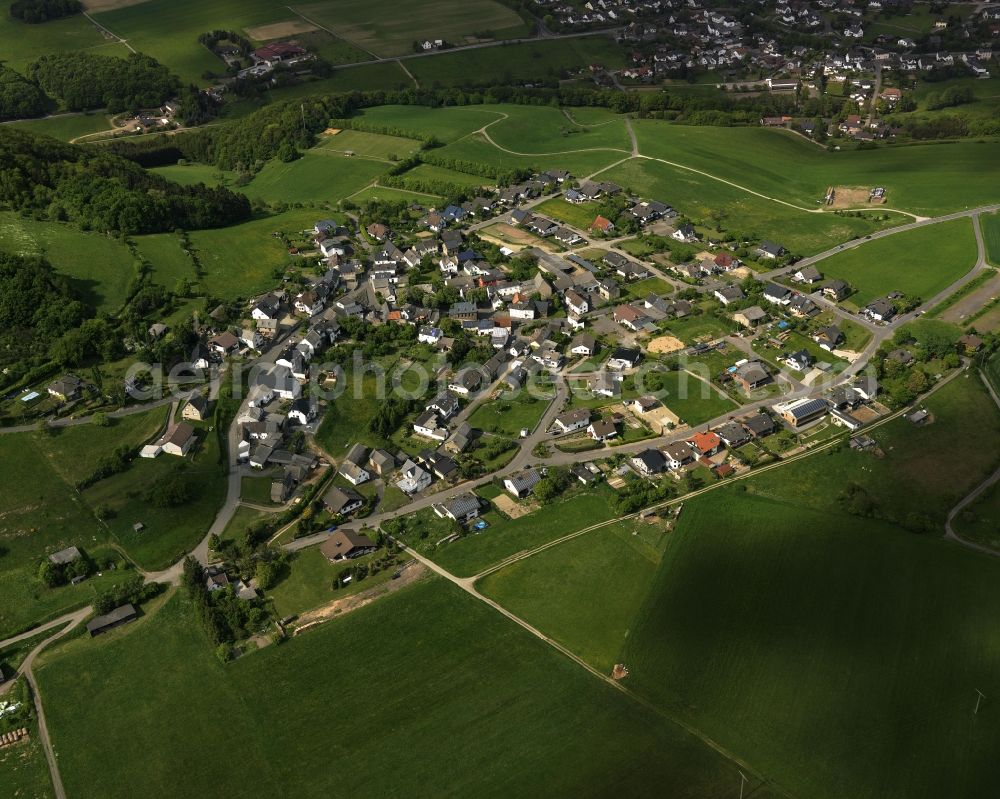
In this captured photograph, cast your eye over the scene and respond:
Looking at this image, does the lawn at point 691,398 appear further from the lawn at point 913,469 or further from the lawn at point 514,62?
the lawn at point 514,62

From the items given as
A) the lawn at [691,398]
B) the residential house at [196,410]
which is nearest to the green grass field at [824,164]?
the lawn at [691,398]

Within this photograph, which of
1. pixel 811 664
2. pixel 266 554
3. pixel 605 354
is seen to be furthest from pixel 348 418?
pixel 811 664

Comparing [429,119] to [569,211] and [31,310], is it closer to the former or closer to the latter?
[569,211]

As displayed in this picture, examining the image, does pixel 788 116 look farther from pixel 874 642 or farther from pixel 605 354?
pixel 874 642

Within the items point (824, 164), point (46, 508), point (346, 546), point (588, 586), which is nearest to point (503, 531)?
point (588, 586)

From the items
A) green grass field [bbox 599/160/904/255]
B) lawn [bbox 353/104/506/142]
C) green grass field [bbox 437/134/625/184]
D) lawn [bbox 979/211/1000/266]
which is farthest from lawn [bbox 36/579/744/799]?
lawn [bbox 353/104/506/142]
